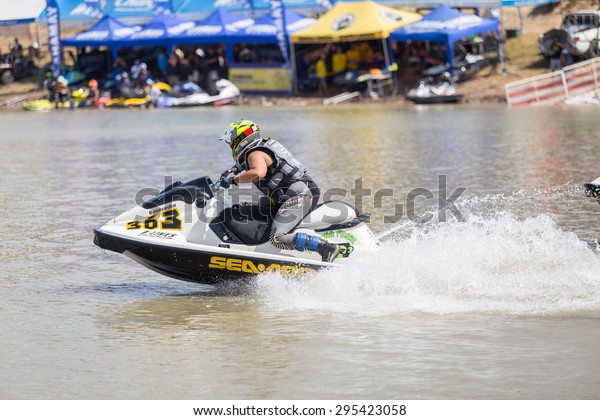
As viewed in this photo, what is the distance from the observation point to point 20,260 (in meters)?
11.2

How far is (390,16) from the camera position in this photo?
35.1 m

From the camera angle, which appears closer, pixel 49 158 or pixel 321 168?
pixel 321 168

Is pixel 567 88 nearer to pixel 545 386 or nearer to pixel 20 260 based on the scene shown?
pixel 20 260

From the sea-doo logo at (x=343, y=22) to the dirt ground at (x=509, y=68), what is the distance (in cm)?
259

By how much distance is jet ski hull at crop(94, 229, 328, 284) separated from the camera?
9.09 m

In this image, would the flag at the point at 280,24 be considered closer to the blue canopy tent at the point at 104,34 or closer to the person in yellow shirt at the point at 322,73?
the person in yellow shirt at the point at 322,73

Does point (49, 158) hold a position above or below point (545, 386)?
below

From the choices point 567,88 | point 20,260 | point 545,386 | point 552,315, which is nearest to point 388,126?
point 567,88

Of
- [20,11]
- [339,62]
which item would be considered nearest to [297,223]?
[339,62]

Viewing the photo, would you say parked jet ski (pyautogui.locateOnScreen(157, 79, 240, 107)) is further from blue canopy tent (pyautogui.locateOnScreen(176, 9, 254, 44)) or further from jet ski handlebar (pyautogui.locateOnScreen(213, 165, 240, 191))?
jet ski handlebar (pyautogui.locateOnScreen(213, 165, 240, 191))

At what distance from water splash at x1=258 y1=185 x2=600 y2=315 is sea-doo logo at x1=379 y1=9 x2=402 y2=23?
25.9m

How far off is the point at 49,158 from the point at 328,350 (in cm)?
1544

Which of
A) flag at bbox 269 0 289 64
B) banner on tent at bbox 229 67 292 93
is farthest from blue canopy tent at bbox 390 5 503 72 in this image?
banner on tent at bbox 229 67 292 93
